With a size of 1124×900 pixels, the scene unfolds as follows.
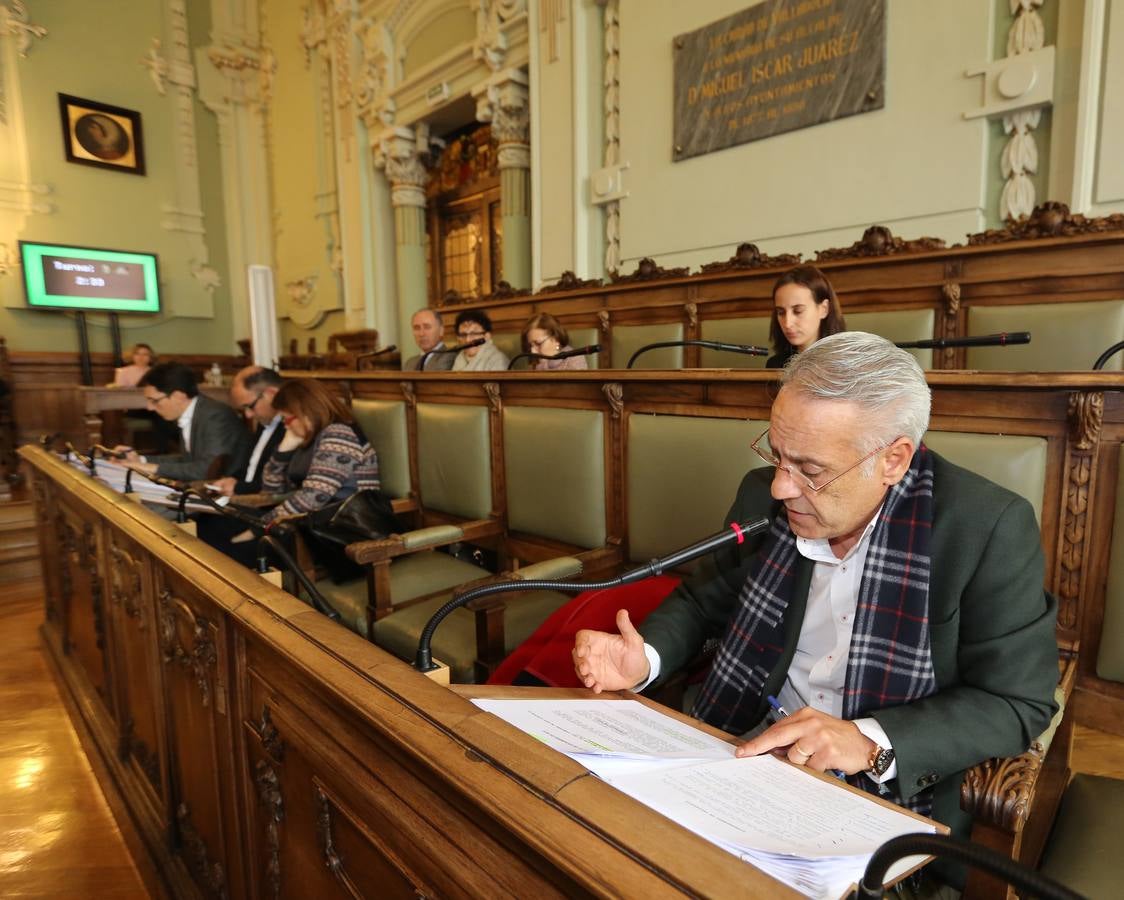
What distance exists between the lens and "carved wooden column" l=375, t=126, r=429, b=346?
6.15 metres

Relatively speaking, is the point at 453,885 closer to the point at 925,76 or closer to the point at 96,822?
the point at 96,822

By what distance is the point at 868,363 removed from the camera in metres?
0.86

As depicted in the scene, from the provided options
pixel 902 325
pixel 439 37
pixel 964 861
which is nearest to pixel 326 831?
pixel 964 861

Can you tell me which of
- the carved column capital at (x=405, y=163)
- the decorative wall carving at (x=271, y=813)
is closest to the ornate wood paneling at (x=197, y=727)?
Result: the decorative wall carving at (x=271, y=813)

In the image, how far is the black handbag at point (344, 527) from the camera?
2037 mm

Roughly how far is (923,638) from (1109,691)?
1.92ft

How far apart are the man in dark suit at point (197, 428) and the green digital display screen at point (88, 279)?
15.6 feet

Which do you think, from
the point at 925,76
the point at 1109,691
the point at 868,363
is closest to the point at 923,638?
the point at 868,363

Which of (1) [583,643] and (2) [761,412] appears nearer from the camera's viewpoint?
(1) [583,643]

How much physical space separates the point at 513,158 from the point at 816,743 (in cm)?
503

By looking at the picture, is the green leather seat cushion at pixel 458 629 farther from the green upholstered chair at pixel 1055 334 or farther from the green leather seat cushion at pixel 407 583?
the green upholstered chair at pixel 1055 334

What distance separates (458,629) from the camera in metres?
1.65

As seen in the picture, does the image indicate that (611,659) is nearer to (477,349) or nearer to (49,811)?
(49,811)

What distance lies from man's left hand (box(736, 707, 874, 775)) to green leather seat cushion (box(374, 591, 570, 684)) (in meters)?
0.87
